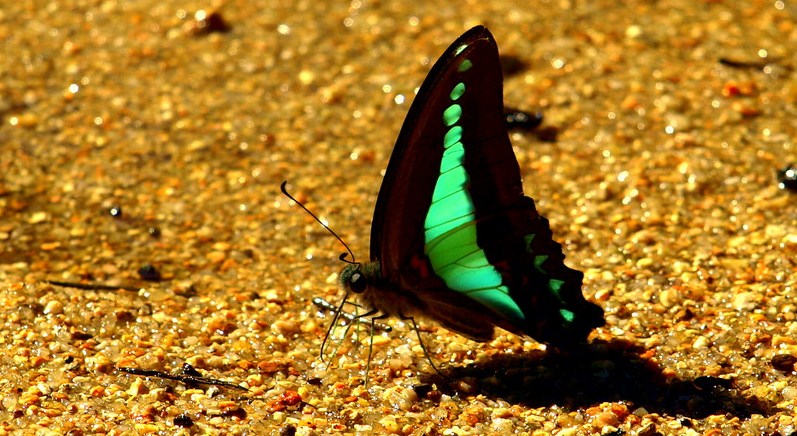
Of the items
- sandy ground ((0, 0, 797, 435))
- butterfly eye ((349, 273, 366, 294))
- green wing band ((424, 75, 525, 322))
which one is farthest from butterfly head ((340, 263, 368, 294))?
sandy ground ((0, 0, 797, 435))

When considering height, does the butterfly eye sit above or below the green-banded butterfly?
below

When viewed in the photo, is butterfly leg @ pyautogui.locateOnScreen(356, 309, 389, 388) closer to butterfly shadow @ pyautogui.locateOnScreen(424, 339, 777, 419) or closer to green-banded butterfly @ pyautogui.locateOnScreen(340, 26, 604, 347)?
green-banded butterfly @ pyautogui.locateOnScreen(340, 26, 604, 347)

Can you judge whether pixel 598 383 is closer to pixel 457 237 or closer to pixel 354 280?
pixel 457 237

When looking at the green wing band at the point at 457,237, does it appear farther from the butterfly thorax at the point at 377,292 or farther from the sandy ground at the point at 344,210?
the sandy ground at the point at 344,210

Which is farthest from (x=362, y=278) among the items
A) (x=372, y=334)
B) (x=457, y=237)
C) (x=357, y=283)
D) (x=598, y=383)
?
(x=598, y=383)

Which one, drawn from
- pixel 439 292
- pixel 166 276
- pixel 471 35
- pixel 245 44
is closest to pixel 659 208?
pixel 439 292
